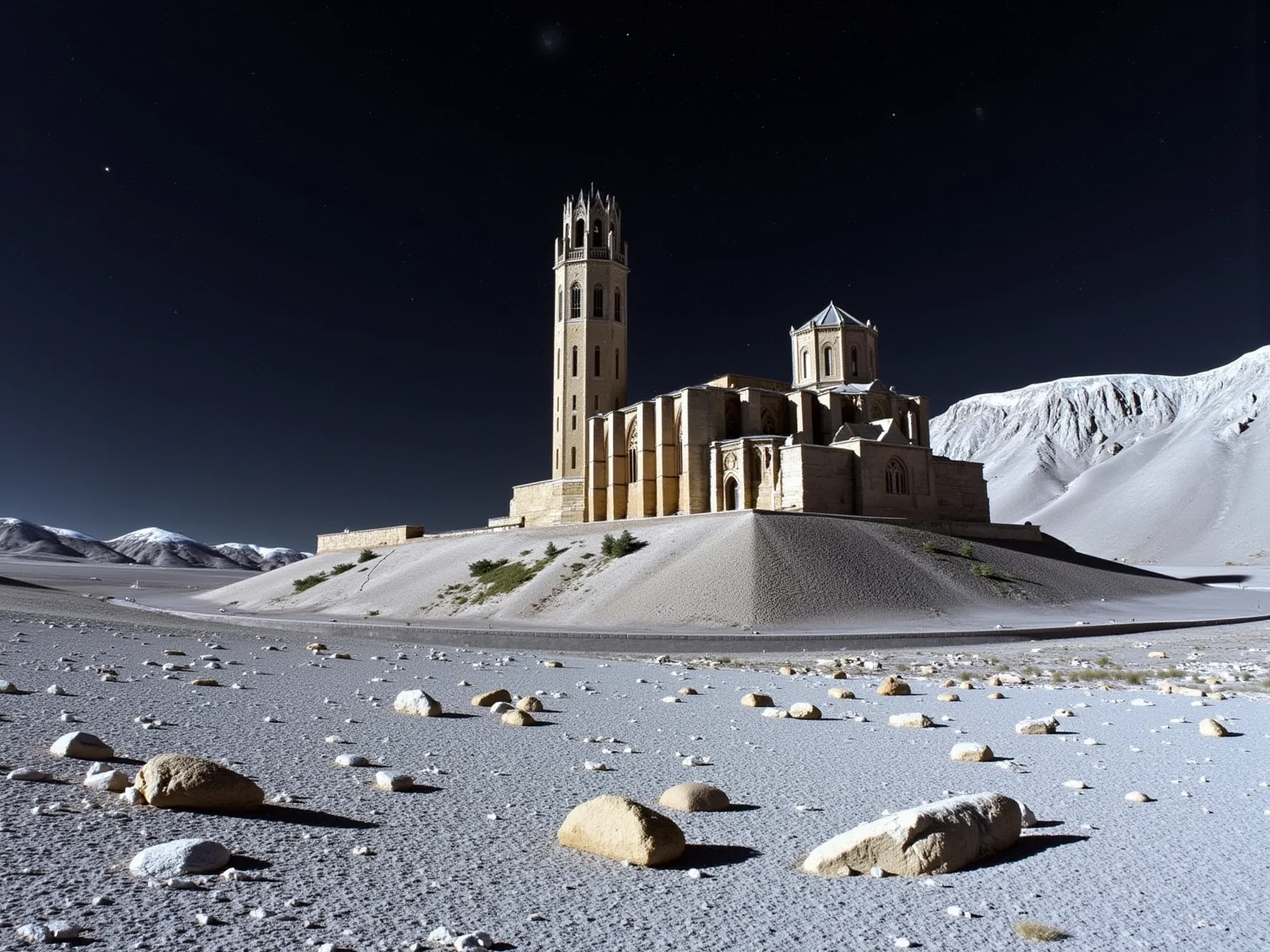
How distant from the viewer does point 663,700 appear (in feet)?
44.0

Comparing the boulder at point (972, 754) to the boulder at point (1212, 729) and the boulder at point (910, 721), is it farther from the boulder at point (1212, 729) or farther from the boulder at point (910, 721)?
the boulder at point (1212, 729)


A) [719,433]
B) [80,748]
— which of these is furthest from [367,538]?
[80,748]

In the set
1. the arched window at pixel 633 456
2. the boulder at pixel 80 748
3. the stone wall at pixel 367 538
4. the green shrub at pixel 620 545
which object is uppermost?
the arched window at pixel 633 456

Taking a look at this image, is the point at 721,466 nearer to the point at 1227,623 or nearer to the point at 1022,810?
the point at 1227,623

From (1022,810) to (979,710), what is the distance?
6.76 metres

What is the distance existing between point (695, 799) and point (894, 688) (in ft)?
29.8

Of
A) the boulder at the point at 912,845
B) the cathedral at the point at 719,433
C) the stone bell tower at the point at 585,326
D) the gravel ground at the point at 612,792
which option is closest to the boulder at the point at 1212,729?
the gravel ground at the point at 612,792

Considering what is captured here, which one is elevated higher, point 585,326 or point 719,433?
point 585,326

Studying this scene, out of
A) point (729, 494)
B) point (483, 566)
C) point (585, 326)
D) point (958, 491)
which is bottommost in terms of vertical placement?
point (483, 566)

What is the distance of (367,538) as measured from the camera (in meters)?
69.4

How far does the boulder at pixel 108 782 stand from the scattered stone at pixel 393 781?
1.78 meters

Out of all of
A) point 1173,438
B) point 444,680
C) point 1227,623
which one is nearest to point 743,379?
point 1227,623

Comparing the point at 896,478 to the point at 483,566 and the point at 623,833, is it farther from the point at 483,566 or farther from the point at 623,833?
the point at 623,833

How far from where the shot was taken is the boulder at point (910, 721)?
444 inches
